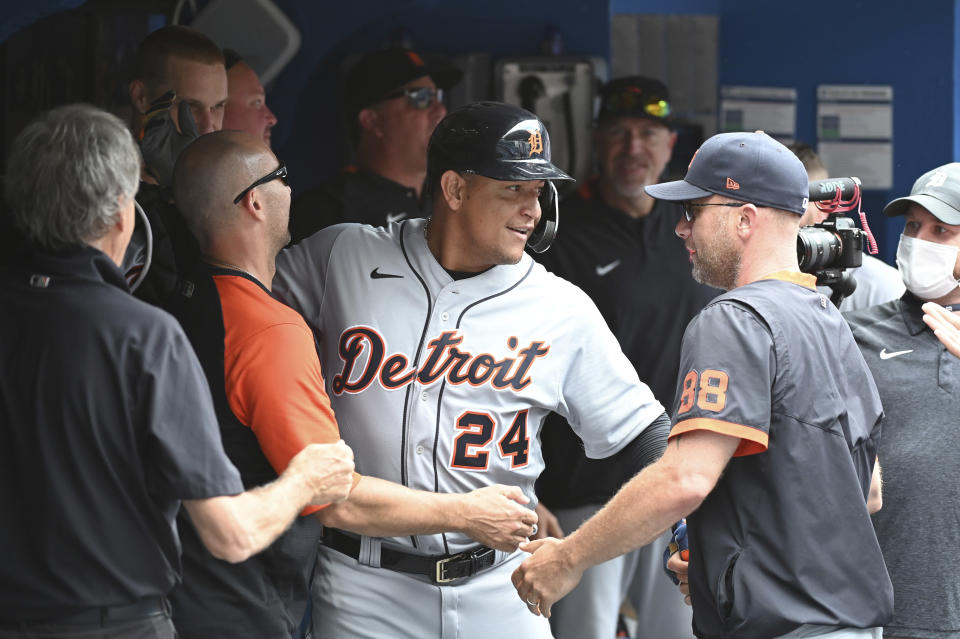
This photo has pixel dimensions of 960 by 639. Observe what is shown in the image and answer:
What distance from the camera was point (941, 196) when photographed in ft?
10.3

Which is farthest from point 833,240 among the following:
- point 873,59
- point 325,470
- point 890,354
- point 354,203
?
point 873,59

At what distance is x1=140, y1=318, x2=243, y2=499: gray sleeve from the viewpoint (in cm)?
207

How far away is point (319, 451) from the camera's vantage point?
94.5 inches

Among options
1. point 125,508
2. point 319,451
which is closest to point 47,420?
point 125,508

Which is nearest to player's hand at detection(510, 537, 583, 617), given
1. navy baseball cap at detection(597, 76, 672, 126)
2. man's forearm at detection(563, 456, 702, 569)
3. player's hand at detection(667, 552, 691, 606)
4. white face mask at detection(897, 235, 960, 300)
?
man's forearm at detection(563, 456, 702, 569)

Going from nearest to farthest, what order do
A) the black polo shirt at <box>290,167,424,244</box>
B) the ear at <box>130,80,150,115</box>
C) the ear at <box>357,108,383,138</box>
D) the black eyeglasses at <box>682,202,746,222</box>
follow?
the black eyeglasses at <box>682,202,746,222</box>, the ear at <box>130,80,150,115</box>, the black polo shirt at <box>290,167,424,244</box>, the ear at <box>357,108,383,138</box>

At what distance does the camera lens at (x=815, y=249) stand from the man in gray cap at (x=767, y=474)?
0.22 m

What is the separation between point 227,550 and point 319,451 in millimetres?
312

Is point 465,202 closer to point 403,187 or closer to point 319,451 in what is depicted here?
point 319,451

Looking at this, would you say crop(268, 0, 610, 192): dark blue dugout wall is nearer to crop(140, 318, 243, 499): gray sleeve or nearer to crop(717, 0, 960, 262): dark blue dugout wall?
crop(717, 0, 960, 262): dark blue dugout wall

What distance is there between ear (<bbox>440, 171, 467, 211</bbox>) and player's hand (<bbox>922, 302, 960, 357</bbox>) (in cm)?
121

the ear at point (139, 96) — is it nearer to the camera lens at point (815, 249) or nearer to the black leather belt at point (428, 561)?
the black leather belt at point (428, 561)

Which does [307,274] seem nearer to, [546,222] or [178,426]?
[546,222]

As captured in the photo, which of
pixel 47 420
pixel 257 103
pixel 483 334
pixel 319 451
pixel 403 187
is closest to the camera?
pixel 47 420
